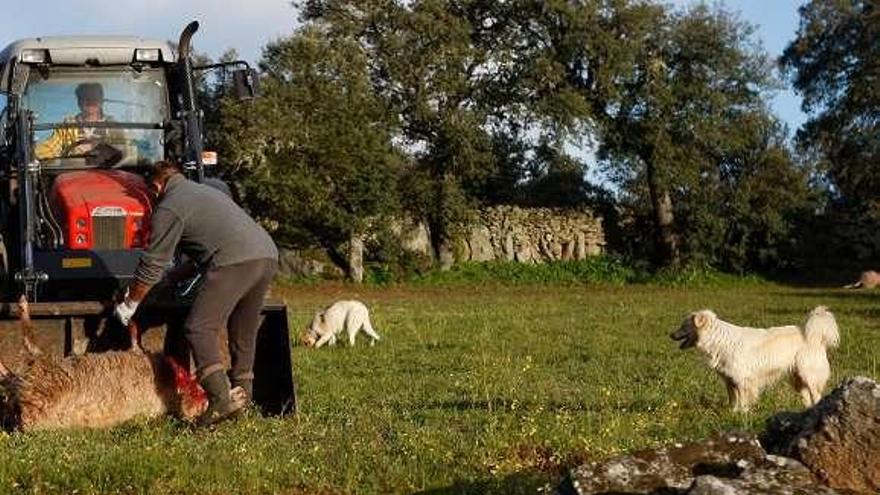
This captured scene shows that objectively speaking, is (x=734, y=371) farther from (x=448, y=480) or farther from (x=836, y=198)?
(x=836, y=198)

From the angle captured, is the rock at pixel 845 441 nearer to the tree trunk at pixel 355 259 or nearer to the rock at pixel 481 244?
the tree trunk at pixel 355 259

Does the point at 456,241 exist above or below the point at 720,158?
below

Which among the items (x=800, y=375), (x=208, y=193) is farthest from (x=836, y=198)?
(x=208, y=193)

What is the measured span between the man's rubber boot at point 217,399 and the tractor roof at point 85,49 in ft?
14.7

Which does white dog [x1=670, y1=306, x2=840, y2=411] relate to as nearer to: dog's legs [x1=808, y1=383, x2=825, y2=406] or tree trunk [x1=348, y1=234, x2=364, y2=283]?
dog's legs [x1=808, y1=383, x2=825, y2=406]

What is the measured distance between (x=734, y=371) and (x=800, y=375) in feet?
2.25

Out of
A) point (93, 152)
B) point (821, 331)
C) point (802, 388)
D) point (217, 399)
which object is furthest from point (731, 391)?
point (93, 152)

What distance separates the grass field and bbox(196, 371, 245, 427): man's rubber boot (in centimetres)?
21

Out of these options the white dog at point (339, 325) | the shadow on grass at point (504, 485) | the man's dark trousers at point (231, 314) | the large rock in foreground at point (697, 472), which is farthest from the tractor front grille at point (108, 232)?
the white dog at point (339, 325)

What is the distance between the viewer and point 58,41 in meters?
12.6

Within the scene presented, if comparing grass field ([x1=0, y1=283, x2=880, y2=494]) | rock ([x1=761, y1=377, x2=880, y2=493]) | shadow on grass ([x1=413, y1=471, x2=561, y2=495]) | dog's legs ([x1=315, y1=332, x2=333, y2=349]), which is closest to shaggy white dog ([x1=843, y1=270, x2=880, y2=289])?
grass field ([x1=0, y1=283, x2=880, y2=494])

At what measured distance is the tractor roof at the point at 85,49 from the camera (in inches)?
491

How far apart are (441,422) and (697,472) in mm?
3784

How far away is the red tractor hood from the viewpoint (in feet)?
37.9
